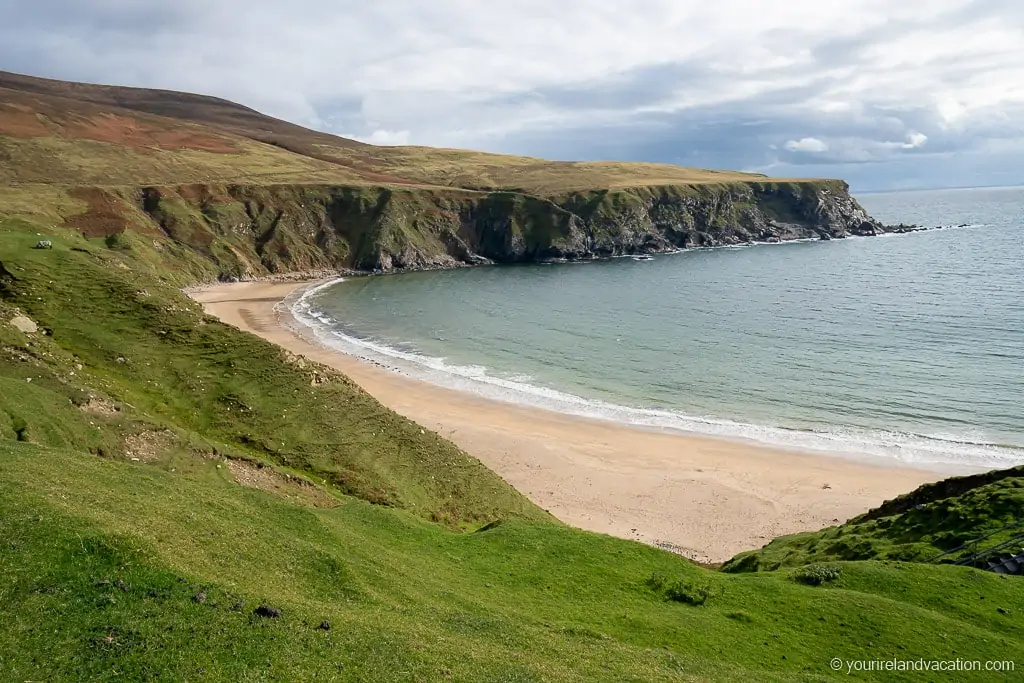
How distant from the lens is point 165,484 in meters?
21.6

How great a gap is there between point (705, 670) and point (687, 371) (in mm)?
56349

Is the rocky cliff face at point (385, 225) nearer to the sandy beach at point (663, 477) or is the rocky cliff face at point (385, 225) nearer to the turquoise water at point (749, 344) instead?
the turquoise water at point (749, 344)

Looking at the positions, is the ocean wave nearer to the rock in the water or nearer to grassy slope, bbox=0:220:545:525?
grassy slope, bbox=0:220:545:525

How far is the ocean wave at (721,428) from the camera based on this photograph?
47.9m

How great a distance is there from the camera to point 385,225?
544ft

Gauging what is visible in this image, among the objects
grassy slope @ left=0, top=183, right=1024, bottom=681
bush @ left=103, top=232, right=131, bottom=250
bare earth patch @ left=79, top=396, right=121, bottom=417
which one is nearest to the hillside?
bush @ left=103, top=232, right=131, bottom=250

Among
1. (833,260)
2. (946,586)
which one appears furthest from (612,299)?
(946,586)

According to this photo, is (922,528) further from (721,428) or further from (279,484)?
(721,428)

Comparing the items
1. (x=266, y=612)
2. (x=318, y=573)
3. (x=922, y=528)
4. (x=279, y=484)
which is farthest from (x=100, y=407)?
(x=922, y=528)

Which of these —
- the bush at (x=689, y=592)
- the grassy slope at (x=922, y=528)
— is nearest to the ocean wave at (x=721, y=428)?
the grassy slope at (x=922, y=528)

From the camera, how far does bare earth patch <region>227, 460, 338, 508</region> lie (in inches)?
1077

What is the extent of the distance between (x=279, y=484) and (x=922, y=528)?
89.7ft

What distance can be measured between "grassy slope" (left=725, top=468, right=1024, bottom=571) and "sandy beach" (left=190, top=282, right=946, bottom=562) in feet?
28.9

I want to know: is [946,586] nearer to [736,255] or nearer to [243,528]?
[243,528]
